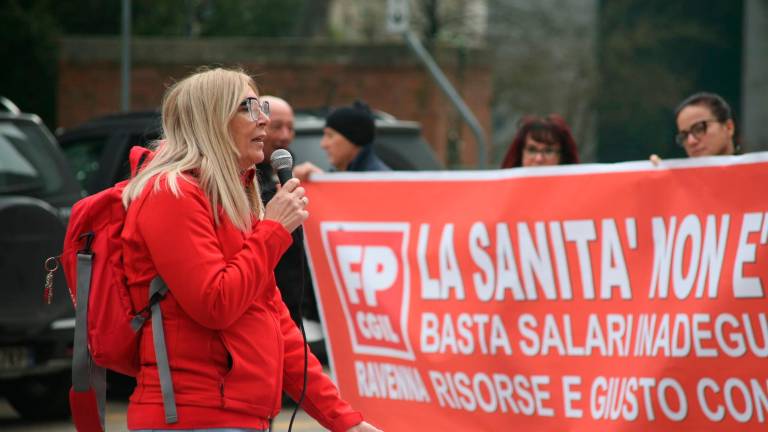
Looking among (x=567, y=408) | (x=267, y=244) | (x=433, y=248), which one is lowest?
(x=567, y=408)

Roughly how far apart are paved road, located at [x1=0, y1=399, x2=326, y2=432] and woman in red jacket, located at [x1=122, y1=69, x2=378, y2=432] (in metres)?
4.73

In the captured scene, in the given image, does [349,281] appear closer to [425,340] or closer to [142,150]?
[425,340]

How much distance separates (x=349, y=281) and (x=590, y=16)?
1883cm

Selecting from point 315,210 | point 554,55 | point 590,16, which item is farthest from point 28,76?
point 315,210

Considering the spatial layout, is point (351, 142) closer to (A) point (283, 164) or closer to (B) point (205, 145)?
(A) point (283, 164)

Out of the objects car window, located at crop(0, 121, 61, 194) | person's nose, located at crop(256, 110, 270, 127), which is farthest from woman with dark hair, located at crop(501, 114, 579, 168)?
car window, located at crop(0, 121, 61, 194)

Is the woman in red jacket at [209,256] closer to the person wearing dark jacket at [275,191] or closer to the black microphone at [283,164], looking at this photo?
the black microphone at [283,164]

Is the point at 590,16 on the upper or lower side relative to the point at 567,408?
upper

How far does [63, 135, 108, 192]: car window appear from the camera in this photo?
31.2ft

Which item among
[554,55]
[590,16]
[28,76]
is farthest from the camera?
[590,16]

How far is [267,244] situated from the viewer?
134 inches

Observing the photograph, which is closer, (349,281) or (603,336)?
(603,336)

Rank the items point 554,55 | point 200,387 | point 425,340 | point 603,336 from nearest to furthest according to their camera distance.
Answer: point 200,387 < point 603,336 < point 425,340 < point 554,55

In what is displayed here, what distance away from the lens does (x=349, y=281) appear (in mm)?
5953
